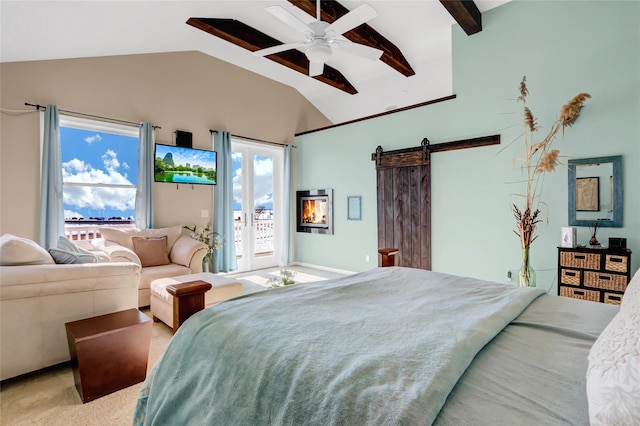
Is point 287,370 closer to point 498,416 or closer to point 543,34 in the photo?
point 498,416

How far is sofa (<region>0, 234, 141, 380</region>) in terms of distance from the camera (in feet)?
6.70

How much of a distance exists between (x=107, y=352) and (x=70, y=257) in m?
0.93

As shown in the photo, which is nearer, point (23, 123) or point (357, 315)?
point (357, 315)

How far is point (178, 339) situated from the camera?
1.25 m

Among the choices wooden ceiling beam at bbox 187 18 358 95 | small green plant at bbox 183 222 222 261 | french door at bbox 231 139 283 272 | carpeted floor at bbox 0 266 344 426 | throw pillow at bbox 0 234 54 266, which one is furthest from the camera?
french door at bbox 231 139 283 272

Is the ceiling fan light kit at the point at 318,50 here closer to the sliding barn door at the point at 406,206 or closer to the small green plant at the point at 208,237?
the sliding barn door at the point at 406,206

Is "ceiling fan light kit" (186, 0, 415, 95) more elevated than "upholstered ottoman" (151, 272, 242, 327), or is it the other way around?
"ceiling fan light kit" (186, 0, 415, 95)

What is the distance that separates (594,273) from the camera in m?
3.02

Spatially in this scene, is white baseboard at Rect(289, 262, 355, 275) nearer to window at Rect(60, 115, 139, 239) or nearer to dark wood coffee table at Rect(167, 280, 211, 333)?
window at Rect(60, 115, 139, 239)

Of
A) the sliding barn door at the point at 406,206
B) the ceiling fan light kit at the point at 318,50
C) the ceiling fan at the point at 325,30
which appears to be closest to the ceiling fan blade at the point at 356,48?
the ceiling fan at the point at 325,30

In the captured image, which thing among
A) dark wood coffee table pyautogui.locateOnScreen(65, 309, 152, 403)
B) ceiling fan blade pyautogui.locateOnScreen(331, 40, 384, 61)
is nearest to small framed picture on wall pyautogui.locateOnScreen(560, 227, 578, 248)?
ceiling fan blade pyautogui.locateOnScreen(331, 40, 384, 61)

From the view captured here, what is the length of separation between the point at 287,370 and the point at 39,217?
4357 mm

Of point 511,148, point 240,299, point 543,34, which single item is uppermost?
point 543,34

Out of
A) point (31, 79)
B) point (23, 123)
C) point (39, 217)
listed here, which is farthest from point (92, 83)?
point (39, 217)
